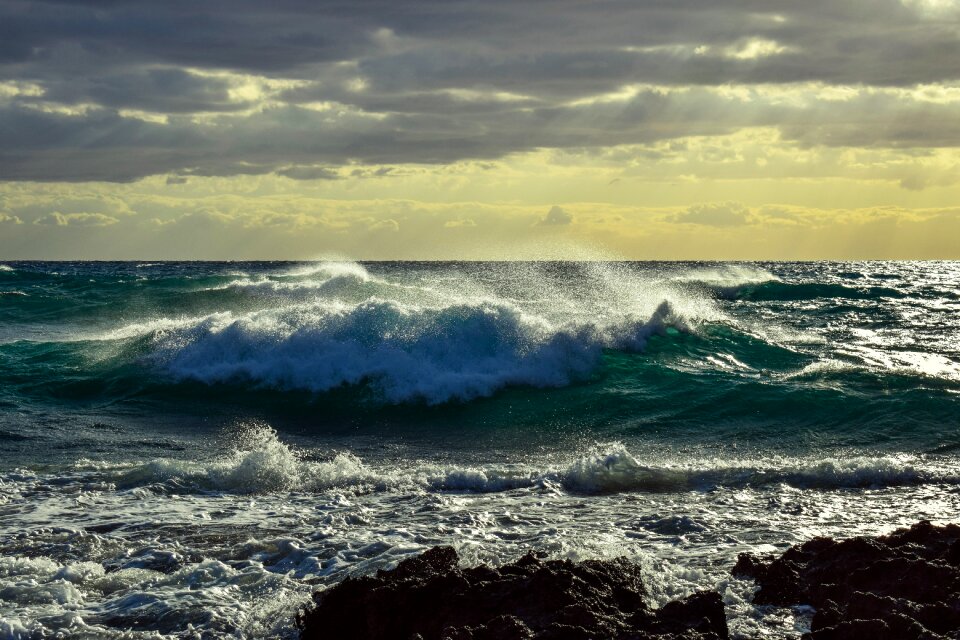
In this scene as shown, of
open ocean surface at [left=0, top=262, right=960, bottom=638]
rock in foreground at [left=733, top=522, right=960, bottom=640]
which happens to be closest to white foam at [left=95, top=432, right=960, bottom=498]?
open ocean surface at [left=0, top=262, right=960, bottom=638]

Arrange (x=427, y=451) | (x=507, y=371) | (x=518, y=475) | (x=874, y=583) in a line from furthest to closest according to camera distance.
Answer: (x=507, y=371), (x=427, y=451), (x=518, y=475), (x=874, y=583)

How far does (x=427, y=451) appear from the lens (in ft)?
→ 39.0

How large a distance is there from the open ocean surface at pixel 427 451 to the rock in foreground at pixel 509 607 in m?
0.49

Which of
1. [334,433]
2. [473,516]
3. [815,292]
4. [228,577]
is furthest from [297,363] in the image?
[815,292]

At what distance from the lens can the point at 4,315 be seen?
103 ft

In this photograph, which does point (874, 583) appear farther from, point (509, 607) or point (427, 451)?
point (427, 451)

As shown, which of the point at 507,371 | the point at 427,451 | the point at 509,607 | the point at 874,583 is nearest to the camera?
→ the point at 509,607

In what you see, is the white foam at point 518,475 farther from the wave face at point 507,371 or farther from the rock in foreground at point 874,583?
the rock in foreground at point 874,583

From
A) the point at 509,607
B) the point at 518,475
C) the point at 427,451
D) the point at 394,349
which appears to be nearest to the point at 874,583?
the point at 509,607

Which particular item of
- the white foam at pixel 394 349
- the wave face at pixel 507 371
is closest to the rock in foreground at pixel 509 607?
the wave face at pixel 507 371

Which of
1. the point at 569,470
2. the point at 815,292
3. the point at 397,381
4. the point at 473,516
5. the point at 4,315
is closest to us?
the point at 473,516

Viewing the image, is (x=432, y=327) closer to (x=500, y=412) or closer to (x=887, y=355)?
(x=500, y=412)

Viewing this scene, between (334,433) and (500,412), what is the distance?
2.85 meters

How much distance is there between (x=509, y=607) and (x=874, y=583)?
2545 millimetres
